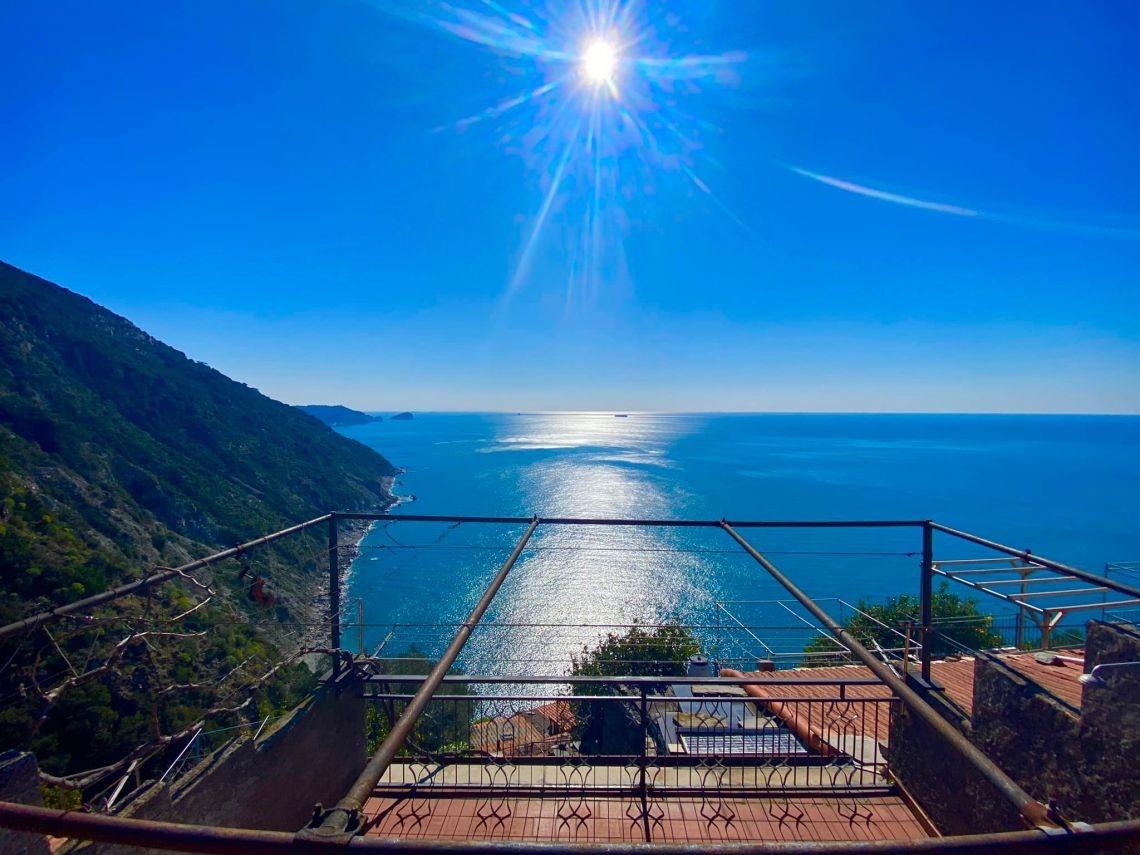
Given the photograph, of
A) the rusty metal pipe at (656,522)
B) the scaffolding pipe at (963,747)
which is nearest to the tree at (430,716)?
the rusty metal pipe at (656,522)

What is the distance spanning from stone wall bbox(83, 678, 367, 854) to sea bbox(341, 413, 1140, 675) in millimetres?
5576

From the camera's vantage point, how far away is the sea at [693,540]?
33344 millimetres

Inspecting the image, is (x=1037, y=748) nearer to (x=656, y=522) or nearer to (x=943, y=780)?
(x=943, y=780)

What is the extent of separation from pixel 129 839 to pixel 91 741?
2117cm

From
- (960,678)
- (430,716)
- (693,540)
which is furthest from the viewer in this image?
(693,540)

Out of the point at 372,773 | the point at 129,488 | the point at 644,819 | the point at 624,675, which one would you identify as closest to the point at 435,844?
the point at 372,773

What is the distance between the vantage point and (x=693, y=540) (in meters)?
49.8

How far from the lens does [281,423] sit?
212 feet

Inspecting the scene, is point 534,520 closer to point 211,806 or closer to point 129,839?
point 211,806

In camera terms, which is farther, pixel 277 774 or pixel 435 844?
pixel 277 774

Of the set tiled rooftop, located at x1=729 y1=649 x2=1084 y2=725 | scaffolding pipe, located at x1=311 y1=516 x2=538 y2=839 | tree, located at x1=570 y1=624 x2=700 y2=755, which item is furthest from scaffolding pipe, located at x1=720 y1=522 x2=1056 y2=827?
tree, located at x1=570 y1=624 x2=700 y2=755

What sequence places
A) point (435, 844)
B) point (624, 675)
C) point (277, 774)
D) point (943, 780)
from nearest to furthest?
point (435, 844) < point (277, 774) < point (943, 780) < point (624, 675)

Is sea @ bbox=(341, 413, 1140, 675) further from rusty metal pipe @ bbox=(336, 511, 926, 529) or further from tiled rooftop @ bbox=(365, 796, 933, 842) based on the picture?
tiled rooftop @ bbox=(365, 796, 933, 842)

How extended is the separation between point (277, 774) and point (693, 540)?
4898cm
